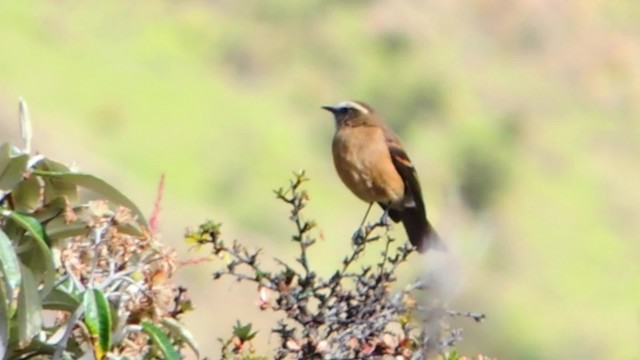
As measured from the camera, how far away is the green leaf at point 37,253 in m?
2.52

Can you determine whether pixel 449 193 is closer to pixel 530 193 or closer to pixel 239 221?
pixel 239 221

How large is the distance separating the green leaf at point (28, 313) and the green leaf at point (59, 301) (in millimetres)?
68

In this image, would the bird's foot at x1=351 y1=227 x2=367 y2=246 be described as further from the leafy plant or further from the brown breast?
the brown breast

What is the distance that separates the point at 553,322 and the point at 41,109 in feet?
31.3

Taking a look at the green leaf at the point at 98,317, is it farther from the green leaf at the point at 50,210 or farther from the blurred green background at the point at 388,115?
the blurred green background at the point at 388,115

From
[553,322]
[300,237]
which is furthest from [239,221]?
[300,237]

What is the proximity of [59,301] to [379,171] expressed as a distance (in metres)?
3.35

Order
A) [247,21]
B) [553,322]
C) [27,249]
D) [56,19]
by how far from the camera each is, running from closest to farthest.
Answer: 1. [27,249]
2. [553,322]
3. [56,19]
4. [247,21]

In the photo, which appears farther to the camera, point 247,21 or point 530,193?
point 247,21

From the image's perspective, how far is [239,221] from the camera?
1013 inches

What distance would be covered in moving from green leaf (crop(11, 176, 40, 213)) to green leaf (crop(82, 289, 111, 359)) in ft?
1.14

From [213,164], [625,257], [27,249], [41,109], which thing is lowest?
[27,249]

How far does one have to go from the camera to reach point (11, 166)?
2588 millimetres

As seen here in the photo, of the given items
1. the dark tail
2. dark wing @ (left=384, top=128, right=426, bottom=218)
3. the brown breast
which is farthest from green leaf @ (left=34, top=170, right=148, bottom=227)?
dark wing @ (left=384, top=128, right=426, bottom=218)
